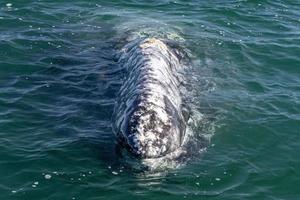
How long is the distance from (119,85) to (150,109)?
3.39 metres

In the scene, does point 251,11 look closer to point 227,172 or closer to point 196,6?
point 196,6

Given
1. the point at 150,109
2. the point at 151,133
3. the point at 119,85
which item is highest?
the point at 150,109

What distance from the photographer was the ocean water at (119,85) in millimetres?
12375

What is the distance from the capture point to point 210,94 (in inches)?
668

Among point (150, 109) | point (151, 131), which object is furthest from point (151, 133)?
point (150, 109)

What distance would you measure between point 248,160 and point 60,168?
4.60 m

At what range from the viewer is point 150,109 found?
1319 cm

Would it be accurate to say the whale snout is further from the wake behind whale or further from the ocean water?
the ocean water

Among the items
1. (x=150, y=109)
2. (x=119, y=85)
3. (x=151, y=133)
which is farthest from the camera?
(x=119, y=85)

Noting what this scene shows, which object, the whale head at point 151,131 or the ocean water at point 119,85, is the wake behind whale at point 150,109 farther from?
the ocean water at point 119,85

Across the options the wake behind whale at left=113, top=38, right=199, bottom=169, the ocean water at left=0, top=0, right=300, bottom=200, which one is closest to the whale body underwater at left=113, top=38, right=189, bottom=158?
the wake behind whale at left=113, top=38, right=199, bottom=169

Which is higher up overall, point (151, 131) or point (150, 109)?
point (150, 109)

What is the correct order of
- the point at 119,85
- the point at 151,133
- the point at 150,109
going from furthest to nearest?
the point at 119,85 < the point at 150,109 < the point at 151,133

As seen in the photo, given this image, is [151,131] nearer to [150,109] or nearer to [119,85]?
[150,109]
